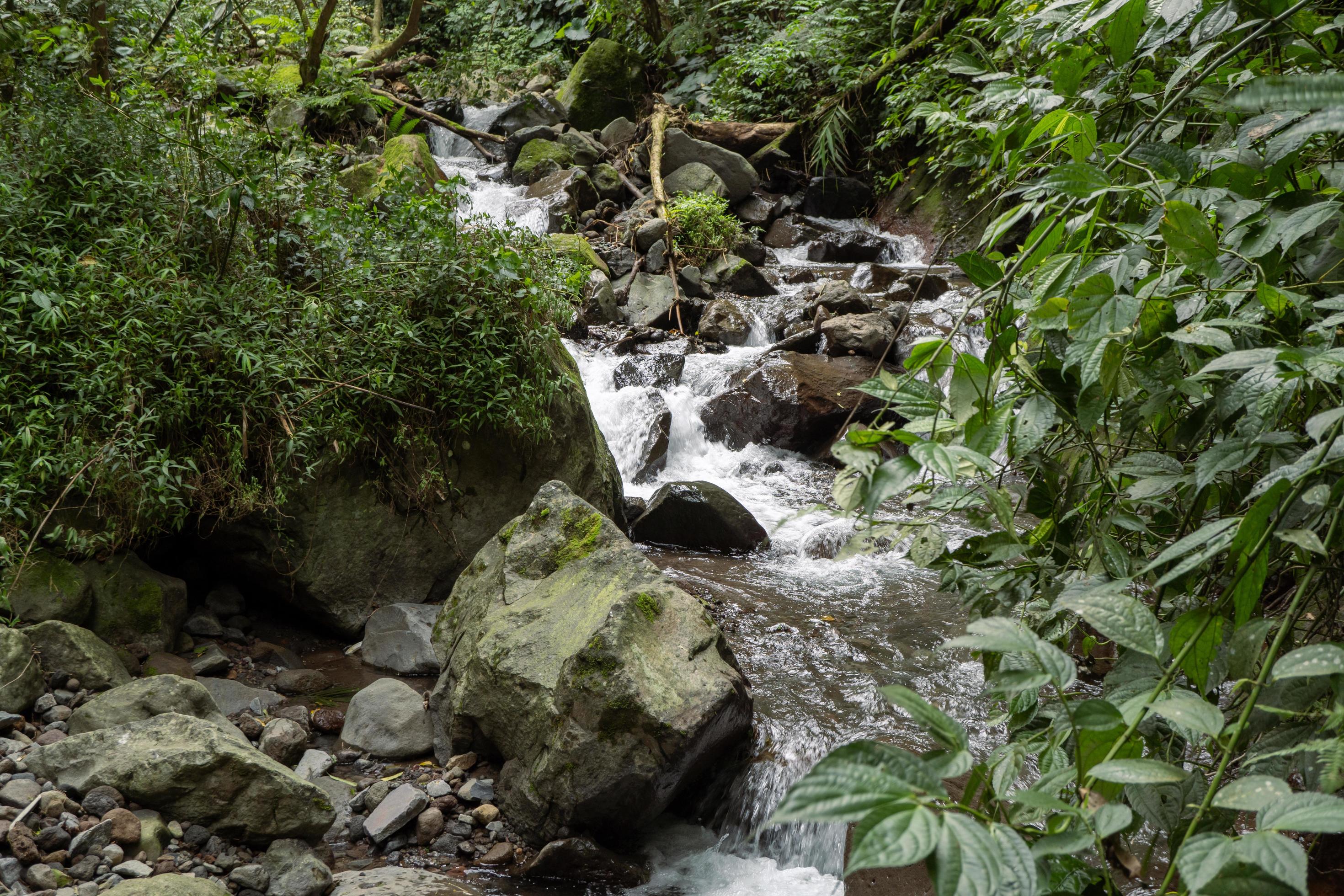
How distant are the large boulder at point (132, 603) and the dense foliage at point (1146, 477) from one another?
146 inches

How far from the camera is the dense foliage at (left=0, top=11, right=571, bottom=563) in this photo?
3615mm

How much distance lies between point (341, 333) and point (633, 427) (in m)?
3.61

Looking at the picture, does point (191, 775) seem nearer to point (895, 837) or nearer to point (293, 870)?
point (293, 870)

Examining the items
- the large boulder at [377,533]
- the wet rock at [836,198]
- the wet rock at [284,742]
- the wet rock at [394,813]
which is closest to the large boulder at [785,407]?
the large boulder at [377,533]

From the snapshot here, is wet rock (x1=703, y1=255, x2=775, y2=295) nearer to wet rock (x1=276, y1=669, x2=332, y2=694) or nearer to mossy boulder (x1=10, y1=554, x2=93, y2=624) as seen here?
wet rock (x1=276, y1=669, x2=332, y2=694)

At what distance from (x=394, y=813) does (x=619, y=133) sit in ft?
39.3

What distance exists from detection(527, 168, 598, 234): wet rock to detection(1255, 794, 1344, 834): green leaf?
10492mm

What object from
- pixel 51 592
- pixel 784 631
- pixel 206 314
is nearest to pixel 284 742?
pixel 51 592

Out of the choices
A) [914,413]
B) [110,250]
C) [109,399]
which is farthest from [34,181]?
[914,413]

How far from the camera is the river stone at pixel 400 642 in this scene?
434 centimetres

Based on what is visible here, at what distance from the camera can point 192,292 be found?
4047mm

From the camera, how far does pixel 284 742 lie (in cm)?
354

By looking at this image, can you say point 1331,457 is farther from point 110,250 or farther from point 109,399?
point 110,250

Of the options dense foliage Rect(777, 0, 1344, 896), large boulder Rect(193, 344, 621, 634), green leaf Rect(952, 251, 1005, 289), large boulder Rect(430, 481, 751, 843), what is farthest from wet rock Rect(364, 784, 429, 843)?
green leaf Rect(952, 251, 1005, 289)
